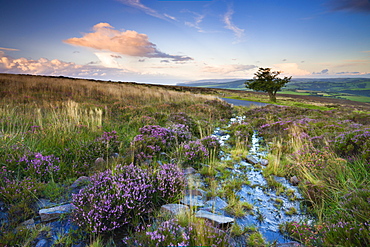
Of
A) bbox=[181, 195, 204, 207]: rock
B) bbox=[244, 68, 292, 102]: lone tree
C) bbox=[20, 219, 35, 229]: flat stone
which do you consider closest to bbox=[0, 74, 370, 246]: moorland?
bbox=[20, 219, 35, 229]: flat stone

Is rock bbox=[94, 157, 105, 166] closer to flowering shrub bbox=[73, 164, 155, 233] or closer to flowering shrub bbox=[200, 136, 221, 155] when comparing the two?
flowering shrub bbox=[73, 164, 155, 233]

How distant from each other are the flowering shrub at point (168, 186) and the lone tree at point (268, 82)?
123ft

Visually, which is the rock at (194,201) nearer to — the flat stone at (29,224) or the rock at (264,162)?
the flat stone at (29,224)

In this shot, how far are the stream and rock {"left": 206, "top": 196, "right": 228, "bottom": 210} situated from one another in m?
0.21

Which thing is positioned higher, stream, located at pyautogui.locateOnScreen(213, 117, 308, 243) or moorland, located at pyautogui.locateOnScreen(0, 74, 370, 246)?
moorland, located at pyautogui.locateOnScreen(0, 74, 370, 246)

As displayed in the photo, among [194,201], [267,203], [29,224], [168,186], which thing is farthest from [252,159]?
[29,224]

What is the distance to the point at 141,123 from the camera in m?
9.14

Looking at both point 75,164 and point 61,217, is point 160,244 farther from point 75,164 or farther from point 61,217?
point 75,164

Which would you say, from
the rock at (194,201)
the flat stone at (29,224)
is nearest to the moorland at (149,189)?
the flat stone at (29,224)

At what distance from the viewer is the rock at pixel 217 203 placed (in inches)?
145

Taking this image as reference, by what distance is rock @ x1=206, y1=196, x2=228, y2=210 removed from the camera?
145 inches

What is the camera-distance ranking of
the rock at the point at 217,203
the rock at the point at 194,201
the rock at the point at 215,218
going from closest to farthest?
the rock at the point at 215,218
the rock at the point at 194,201
the rock at the point at 217,203

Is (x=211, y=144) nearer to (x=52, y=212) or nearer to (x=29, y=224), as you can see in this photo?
(x=52, y=212)

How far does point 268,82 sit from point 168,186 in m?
38.9
